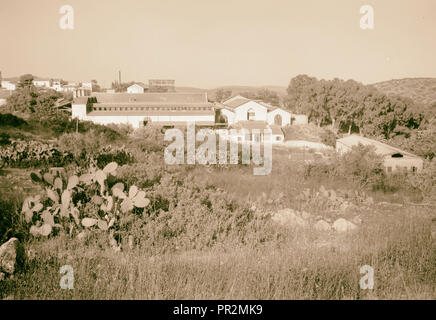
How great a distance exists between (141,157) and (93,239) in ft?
27.2

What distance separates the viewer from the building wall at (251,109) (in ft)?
171

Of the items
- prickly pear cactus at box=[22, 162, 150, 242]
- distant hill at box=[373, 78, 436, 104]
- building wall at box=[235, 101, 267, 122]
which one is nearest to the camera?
prickly pear cactus at box=[22, 162, 150, 242]

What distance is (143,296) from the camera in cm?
384

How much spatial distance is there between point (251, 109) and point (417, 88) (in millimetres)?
26088

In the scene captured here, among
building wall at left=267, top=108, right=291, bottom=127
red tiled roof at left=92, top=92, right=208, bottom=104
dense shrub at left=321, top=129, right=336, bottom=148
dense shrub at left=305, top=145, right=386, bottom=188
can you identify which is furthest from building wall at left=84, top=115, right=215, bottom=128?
dense shrub at left=305, top=145, right=386, bottom=188

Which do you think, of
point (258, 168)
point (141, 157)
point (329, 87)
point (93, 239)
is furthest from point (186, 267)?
point (329, 87)

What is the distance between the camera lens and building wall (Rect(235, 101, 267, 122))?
52.1m

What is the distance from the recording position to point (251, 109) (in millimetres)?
52531

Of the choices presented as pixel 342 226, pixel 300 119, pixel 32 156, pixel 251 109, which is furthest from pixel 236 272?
pixel 300 119

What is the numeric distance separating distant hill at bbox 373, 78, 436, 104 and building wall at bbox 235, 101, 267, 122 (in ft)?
64.8

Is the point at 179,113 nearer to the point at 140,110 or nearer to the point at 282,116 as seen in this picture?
the point at 140,110

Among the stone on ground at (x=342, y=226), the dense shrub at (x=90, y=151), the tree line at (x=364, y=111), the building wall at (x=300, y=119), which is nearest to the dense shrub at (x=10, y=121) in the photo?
the dense shrub at (x=90, y=151)

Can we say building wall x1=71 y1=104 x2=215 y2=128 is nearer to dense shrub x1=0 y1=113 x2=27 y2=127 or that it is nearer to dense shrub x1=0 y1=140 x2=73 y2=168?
dense shrub x1=0 y1=113 x2=27 y2=127
